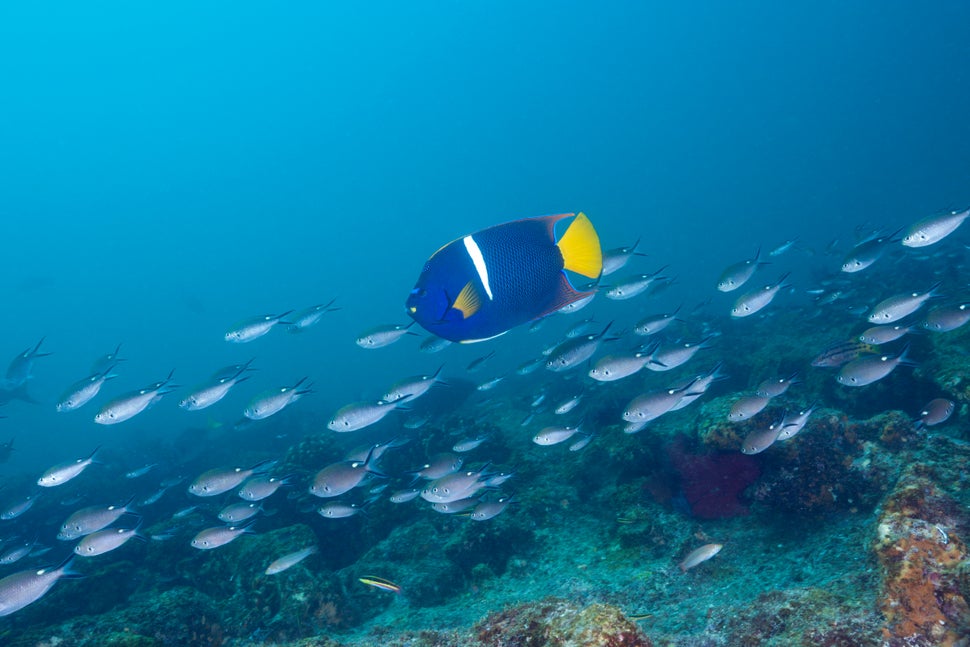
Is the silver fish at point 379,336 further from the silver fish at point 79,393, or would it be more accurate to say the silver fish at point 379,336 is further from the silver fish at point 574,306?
the silver fish at point 79,393

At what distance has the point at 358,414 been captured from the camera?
6.89 metres

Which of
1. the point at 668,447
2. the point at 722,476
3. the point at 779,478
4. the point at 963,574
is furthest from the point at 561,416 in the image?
the point at 963,574

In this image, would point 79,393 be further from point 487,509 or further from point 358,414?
point 487,509

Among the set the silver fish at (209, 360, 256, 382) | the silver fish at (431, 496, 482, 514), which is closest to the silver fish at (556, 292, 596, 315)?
the silver fish at (431, 496, 482, 514)

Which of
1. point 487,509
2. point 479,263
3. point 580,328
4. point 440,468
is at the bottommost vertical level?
point 487,509

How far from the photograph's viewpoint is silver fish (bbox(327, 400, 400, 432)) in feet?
22.4

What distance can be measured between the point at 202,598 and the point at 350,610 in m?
1.80

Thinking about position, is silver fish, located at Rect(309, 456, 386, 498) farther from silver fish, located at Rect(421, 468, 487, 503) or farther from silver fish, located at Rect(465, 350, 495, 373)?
silver fish, located at Rect(465, 350, 495, 373)

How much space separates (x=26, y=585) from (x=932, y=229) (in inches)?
464

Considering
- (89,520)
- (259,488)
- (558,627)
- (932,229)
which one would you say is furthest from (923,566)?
(89,520)

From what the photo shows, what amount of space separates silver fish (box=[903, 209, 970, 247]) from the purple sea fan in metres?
4.04

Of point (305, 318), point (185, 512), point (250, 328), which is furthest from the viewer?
point (305, 318)

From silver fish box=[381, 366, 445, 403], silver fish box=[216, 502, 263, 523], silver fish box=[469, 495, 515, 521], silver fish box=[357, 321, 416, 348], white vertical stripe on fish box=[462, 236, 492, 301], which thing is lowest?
silver fish box=[469, 495, 515, 521]

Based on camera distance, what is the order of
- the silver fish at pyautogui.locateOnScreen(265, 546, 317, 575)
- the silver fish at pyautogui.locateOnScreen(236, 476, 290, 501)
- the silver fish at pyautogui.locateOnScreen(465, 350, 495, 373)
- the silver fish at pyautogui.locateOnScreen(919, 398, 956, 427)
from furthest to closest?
the silver fish at pyautogui.locateOnScreen(465, 350, 495, 373) → the silver fish at pyautogui.locateOnScreen(236, 476, 290, 501) → the silver fish at pyautogui.locateOnScreen(265, 546, 317, 575) → the silver fish at pyautogui.locateOnScreen(919, 398, 956, 427)
